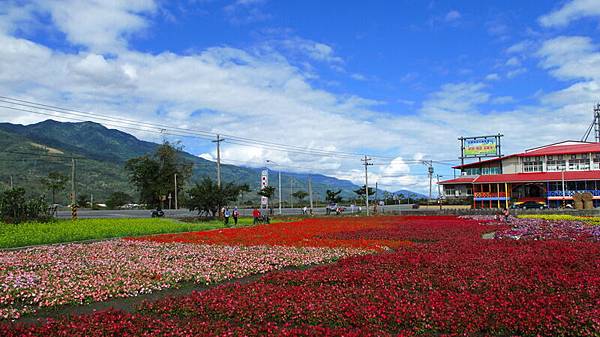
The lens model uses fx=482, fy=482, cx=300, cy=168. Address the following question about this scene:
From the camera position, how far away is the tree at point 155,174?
3084 inches

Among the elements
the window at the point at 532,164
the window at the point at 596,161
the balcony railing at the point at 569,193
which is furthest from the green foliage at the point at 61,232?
the window at the point at 596,161

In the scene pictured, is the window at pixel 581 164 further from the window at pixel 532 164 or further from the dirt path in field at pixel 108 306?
the dirt path in field at pixel 108 306

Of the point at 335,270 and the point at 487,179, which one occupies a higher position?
the point at 487,179

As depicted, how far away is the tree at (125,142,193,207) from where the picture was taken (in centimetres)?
7832

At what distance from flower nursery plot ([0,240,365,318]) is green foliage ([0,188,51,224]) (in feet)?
39.1

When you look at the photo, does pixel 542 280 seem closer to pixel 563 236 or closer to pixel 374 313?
pixel 374 313

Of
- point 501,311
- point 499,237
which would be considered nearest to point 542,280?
point 501,311

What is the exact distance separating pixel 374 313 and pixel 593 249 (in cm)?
1132

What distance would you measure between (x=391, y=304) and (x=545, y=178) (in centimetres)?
5729

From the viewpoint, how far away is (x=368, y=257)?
1509cm

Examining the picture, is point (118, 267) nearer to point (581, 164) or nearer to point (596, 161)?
point (581, 164)

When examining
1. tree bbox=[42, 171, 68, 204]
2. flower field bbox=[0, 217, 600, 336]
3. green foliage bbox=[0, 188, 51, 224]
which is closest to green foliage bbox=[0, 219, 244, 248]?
green foliage bbox=[0, 188, 51, 224]

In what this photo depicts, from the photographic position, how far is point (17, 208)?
95.9ft

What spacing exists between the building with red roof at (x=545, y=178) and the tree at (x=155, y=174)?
4782 cm
